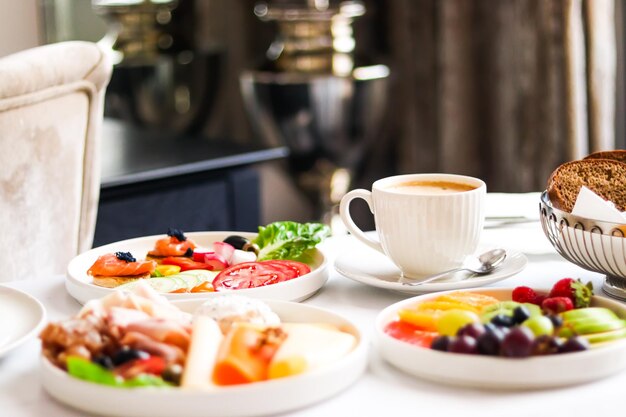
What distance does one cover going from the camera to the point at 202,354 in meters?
0.79

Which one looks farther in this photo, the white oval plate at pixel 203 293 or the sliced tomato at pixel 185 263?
the sliced tomato at pixel 185 263

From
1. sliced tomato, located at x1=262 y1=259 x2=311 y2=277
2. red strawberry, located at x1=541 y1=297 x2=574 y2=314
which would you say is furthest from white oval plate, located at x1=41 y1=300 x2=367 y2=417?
sliced tomato, located at x1=262 y1=259 x2=311 y2=277

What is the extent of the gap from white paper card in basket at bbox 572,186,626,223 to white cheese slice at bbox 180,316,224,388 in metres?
0.47

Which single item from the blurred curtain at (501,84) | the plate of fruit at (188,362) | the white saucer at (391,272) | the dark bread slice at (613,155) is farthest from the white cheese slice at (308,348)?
the blurred curtain at (501,84)

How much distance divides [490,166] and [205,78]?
133 cm

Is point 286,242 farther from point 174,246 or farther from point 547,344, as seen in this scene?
point 547,344

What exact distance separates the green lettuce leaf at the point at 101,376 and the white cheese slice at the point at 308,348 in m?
0.10

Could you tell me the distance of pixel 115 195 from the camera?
221cm

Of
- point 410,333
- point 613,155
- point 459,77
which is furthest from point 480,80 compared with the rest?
point 410,333

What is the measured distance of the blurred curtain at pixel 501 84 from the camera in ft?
9.23

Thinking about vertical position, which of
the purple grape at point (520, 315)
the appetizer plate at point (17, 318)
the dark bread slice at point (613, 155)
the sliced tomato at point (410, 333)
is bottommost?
the sliced tomato at point (410, 333)

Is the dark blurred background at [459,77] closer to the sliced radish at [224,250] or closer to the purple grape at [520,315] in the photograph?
the sliced radish at [224,250]

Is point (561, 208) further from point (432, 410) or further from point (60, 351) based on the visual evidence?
point (60, 351)

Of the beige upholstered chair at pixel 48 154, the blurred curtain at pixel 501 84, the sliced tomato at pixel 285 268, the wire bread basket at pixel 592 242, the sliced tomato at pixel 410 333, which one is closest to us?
the sliced tomato at pixel 410 333
